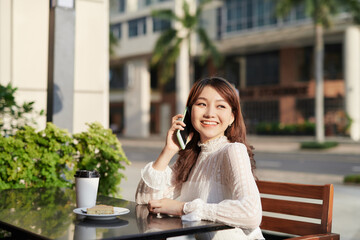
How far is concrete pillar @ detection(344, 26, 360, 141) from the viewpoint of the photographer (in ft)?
104

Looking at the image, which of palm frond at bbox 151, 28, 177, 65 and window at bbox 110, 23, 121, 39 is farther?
window at bbox 110, 23, 121, 39

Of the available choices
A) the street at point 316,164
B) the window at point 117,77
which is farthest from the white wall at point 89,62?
the window at point 117,77

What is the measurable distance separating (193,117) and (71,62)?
95.9 inches

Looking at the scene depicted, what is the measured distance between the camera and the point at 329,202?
8.66 feet

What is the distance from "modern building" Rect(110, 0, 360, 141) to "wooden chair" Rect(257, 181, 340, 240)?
28912 millimetres

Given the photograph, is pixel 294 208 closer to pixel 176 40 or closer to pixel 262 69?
pixel 176 40

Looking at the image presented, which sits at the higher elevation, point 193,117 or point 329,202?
point 193,117

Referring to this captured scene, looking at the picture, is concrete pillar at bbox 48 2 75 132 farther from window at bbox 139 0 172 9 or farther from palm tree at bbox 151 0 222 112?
window at bbox 139 0 172 9

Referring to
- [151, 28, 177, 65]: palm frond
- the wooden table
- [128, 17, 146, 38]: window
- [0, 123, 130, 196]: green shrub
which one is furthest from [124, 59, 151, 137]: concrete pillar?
the wooden table

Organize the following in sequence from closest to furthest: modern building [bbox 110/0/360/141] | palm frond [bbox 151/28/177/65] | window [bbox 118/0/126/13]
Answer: palm frond [bbox 151/28/177/65], modern building [bbox 110/0/360/141], window [bbox 118/0/126/13]

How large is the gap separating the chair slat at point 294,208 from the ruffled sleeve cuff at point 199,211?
0.83 meters

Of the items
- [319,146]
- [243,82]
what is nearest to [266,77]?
[243,82]

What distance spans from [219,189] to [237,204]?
0.94 feet

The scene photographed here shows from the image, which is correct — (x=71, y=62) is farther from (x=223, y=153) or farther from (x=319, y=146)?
(x=319, y=146)
